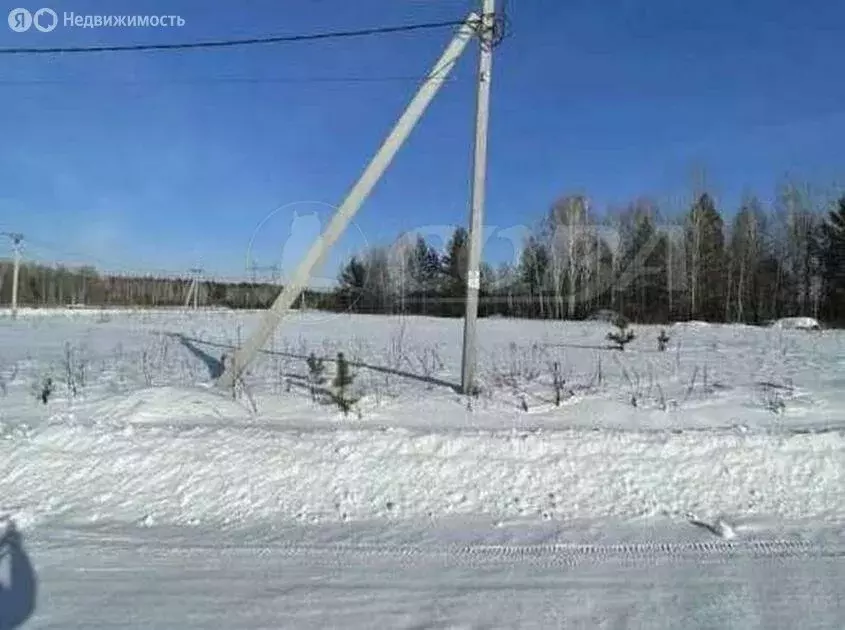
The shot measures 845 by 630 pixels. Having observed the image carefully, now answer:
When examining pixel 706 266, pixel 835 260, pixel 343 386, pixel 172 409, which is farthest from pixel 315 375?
pixel 835 260

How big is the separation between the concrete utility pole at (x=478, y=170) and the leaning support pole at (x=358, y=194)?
208 mm

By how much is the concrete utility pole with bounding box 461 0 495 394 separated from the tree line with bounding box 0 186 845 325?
3700 cm

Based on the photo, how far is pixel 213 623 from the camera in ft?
11.2

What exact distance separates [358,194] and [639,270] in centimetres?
4474

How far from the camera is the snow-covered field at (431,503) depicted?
367 centimetres

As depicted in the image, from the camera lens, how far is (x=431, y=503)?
535cm

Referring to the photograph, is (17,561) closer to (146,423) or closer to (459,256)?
(146,423)

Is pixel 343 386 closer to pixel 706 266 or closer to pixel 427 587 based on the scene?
pixel 427 587

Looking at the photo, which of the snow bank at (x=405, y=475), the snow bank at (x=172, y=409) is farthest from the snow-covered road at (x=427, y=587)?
the snow bank at (x=172, y=409)

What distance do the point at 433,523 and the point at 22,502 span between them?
3366 mm

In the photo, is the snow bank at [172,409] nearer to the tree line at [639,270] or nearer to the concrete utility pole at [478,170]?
the concrete utility pole at [478,170]

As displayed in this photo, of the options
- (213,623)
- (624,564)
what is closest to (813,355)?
(624,564)

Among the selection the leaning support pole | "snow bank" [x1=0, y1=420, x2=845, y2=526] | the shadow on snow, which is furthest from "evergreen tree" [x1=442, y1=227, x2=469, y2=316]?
the shadow on snow

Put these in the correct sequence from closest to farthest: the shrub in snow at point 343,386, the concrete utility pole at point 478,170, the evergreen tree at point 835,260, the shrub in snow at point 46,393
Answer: the shrub in snow at point 343,386, the shrub in snow at point 46,393, the concrete utility pole at point 478,170, the evergreen tree at point 835,260
